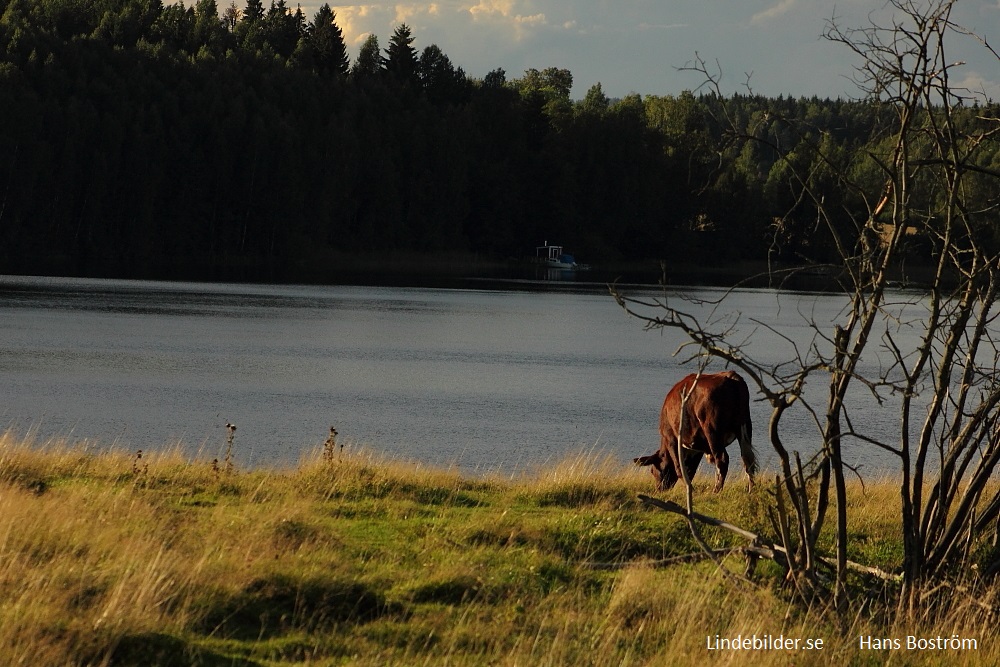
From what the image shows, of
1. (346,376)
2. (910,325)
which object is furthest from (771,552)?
(346,376)

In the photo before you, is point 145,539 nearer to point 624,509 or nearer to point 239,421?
point 624,509

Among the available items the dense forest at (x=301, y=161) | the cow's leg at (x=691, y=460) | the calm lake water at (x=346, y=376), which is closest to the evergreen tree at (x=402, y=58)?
the dense forest at (x=301, y=161)

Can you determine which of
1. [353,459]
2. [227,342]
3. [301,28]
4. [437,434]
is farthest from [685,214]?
[353,459]

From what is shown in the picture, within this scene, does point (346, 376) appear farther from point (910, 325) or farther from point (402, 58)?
point (402, 58)

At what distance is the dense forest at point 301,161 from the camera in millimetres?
81812

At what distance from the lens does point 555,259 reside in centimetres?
11206

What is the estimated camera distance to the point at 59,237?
272 feet

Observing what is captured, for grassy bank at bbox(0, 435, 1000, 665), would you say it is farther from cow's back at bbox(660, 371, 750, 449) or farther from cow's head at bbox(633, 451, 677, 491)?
cow's head at bbox(633, 451, 677, 491)

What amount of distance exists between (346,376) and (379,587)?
2350cm

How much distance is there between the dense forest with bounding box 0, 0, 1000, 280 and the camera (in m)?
81.8

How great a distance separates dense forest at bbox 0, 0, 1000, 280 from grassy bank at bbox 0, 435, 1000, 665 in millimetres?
56780

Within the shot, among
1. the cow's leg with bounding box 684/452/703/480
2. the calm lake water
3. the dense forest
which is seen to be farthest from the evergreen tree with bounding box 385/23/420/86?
Result: the cow's leg with bounding box 684/452/703/480

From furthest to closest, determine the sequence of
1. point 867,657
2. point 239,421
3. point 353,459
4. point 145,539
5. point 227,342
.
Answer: point 227,342 < point 239,421 < point 353,459 < point 145,539 < point 867,657

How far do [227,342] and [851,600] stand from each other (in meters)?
32.0
